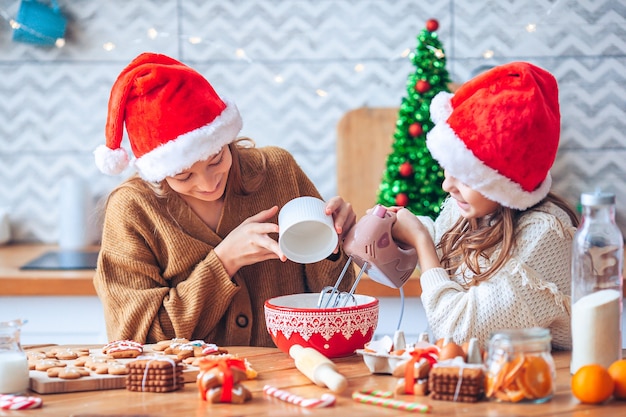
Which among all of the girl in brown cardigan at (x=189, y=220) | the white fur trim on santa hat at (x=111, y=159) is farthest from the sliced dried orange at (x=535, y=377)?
the white fur trim on santa hat at (x=111, y=159)

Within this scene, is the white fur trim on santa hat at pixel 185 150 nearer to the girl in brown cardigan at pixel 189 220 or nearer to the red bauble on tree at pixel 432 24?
the girl in brown cardigan at pixel 189 220

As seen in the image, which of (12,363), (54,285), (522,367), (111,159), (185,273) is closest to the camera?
(522,367)

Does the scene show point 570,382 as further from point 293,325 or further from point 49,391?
point 49,391

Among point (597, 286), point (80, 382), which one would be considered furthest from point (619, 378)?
point (80, 382)

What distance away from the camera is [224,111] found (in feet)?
5.39

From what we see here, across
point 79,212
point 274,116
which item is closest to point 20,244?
point 79,212

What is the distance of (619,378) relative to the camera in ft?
3.89

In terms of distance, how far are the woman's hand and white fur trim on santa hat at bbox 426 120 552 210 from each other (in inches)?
13.7

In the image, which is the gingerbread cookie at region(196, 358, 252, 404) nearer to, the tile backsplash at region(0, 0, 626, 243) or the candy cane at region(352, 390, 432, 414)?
the candy cane at region(352, 390, 432, 414)

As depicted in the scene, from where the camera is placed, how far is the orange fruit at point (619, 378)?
118cm

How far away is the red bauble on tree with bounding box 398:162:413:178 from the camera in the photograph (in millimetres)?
2703

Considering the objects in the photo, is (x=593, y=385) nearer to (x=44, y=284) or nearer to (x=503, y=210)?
(x=503, y=210)

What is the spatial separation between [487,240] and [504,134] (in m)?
0.23

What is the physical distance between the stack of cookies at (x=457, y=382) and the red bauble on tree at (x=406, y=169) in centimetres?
153
